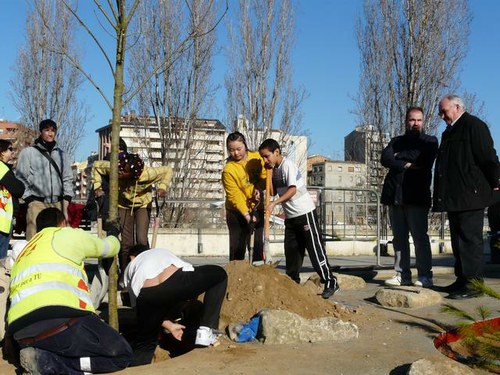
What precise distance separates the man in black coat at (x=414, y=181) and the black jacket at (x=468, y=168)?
19.0 inches

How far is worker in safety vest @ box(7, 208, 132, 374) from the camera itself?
4.10 meters

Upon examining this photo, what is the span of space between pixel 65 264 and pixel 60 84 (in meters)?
21.6

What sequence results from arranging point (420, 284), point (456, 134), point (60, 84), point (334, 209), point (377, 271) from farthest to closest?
point (60, 84), point (334, 209), point (377, 271), point (420, 284), point (456, 134)

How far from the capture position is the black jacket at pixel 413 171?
686 cm

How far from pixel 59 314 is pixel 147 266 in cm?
95

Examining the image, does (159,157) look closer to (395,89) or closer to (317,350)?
(395,89)

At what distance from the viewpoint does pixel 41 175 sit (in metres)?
7.30

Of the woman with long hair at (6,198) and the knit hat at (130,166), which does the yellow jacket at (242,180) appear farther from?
the woman with long hair at (6,198)

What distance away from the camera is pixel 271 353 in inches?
179

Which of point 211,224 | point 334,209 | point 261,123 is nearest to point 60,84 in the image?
point 261,123

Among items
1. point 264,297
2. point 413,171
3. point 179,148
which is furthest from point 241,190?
point 179,148

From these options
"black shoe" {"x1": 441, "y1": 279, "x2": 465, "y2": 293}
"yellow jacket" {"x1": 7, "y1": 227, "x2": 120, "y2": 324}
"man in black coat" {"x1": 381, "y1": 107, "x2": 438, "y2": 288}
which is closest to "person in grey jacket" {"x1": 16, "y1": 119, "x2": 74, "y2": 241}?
"yellow jacket" {"x1": 7, "y1": 227, "x2": 120, "y2": 324}

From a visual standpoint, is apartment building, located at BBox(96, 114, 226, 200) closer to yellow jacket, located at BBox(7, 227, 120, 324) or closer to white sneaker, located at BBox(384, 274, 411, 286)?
white sneaker, located at BBox(384, 274, 411, 286)

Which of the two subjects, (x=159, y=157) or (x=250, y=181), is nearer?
(x=250, y=181)
